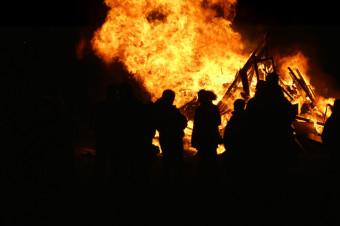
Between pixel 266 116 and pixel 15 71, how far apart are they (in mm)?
13025

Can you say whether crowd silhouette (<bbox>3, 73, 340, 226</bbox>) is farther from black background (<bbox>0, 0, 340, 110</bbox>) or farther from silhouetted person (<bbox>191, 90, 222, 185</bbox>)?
A: black background (<bbox>0, 0, 340, 110</bbox>)

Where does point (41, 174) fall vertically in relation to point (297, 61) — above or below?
below

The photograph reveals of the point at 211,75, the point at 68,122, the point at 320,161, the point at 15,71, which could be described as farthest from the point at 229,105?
the point at 15,71

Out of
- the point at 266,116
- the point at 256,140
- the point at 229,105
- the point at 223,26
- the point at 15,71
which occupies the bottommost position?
the point at 256,140

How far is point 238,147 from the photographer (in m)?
4.17

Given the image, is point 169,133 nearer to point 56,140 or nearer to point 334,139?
point 56,140

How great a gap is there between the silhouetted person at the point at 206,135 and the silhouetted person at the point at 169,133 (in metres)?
0.39

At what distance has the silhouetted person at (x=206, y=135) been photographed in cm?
507

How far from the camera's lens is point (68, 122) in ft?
14.3

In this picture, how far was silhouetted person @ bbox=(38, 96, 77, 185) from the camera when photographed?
4223mm

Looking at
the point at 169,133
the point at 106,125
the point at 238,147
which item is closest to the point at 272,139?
the point at 238,147

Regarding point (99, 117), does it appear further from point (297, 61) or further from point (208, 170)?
point (297, 61)

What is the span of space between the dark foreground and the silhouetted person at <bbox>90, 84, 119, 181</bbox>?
21.5 inches

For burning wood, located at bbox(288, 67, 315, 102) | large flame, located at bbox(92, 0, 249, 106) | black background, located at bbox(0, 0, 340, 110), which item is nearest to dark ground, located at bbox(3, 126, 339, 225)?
burning wood, located at bbox(288, 67, 315, 102)
